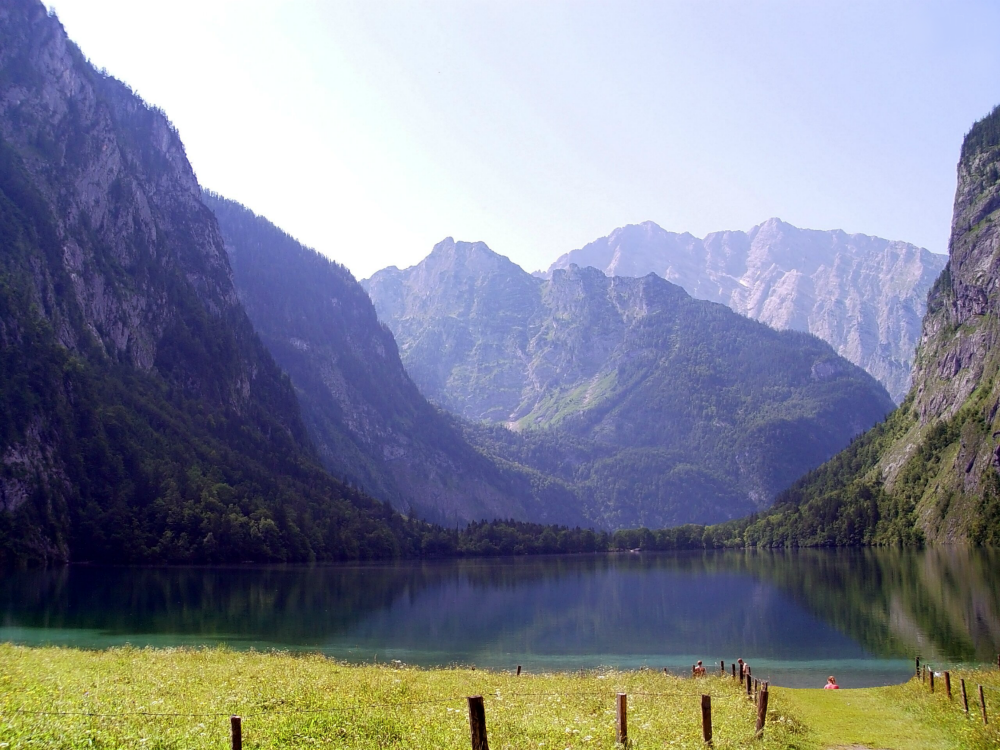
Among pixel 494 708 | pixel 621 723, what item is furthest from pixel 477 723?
pixel 494 708

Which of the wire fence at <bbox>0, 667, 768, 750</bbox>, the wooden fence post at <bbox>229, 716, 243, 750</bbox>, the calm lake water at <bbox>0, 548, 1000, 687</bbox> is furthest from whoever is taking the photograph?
the calm lake water at <bbox>0, 548, 1000, 687</bbox>

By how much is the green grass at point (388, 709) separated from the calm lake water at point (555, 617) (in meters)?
22.9

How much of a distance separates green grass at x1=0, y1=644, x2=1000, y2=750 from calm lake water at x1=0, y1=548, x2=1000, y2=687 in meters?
22.9

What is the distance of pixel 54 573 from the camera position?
497 ft

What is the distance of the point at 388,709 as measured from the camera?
31344 millimetres

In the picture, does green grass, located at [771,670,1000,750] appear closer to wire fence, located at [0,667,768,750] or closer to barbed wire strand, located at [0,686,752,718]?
wire fence, located at [0,667,768,750]

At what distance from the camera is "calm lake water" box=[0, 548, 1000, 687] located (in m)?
77.2

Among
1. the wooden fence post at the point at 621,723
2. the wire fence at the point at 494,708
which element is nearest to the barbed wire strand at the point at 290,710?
the wire fence at the point at 494,708

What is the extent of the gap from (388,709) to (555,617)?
301 ft

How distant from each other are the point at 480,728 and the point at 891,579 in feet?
471

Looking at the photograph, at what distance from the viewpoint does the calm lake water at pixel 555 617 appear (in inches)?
3041

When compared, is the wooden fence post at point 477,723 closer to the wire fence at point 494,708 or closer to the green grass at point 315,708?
the wire fence at point 494,708

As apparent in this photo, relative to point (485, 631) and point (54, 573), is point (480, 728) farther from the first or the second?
point (54, 573)

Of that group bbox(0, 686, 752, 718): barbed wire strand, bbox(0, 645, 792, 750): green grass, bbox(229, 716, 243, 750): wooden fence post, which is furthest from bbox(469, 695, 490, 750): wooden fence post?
bbox(0, 686, 752, 718): barbed wire strand
